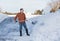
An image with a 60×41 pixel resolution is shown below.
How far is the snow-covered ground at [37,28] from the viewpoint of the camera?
10.7 ft

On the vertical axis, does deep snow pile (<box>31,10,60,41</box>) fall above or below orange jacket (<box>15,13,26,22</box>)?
below

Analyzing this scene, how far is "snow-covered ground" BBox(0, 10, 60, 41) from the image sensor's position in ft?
10.7

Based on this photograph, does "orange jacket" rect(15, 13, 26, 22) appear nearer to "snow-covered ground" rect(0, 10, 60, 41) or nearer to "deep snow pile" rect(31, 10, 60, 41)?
"snow-covered ground" rect(0, 10, 60, 41)

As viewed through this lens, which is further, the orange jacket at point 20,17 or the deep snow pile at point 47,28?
the orange jacket at point 20,17

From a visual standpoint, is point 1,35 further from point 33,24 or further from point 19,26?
point 33,24

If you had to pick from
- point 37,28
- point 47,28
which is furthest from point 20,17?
point 47,28

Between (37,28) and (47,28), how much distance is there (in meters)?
0.17

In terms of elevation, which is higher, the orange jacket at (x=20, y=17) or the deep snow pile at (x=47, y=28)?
the orange jacket at (x=20, y=17)

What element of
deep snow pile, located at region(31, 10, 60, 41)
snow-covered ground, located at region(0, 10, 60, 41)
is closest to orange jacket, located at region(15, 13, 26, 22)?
snow-covered ground, located at region(0, 10, 60, 41)

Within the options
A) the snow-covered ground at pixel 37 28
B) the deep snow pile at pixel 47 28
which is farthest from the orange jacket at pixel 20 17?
the deep snow pile at pixel 47 28

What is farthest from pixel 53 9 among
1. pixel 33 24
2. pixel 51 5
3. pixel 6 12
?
pixel 6 12

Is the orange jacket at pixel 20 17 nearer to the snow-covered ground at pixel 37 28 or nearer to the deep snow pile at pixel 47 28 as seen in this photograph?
the snow-covered ground at pixel 37 28

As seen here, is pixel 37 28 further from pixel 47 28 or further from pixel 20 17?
pixel 20 17

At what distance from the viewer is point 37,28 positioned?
3492 mm
